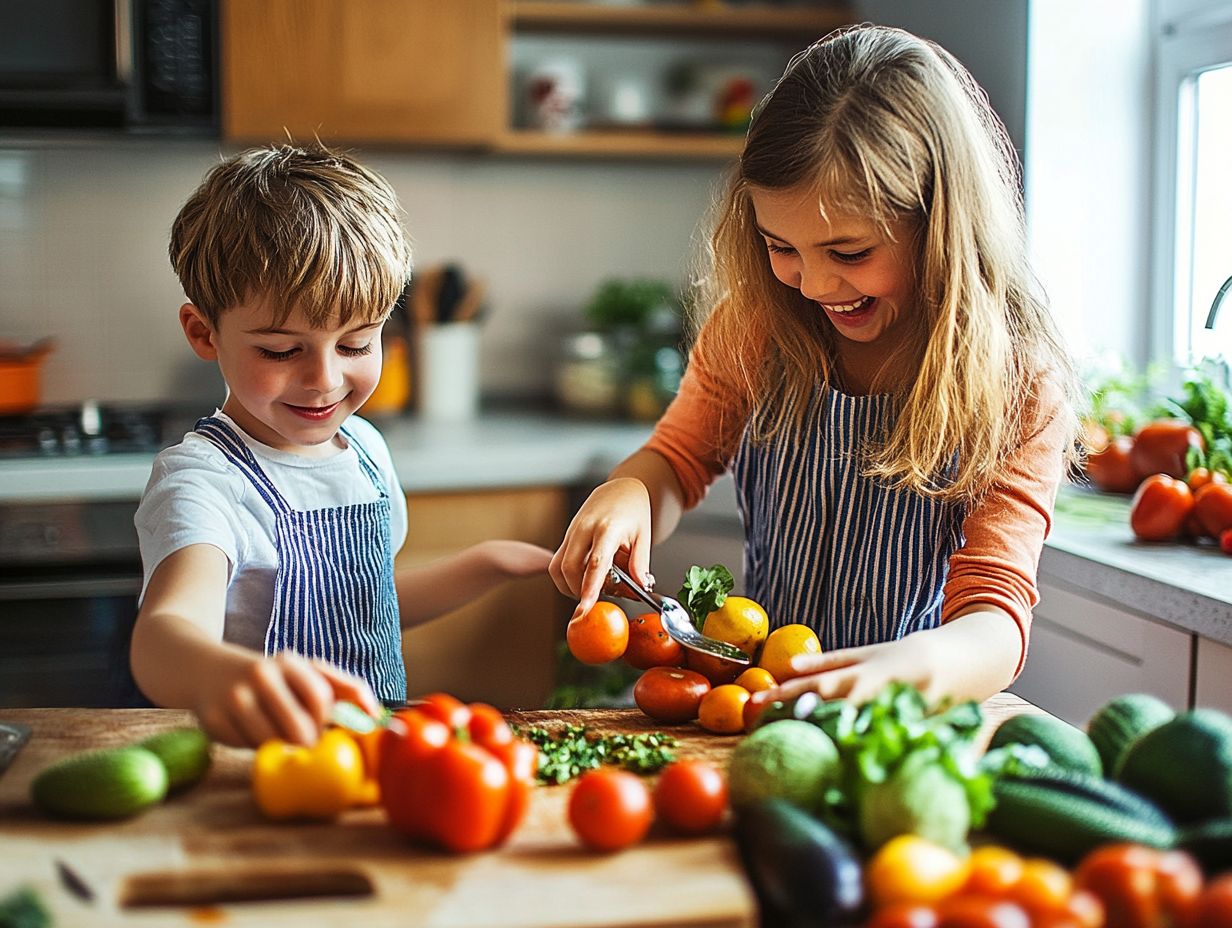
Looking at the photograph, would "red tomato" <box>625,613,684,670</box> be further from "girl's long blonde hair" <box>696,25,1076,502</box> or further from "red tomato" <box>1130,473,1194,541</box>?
"red tomato" <box>1130,473,1194,541</box>

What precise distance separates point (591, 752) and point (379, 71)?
2083 mm

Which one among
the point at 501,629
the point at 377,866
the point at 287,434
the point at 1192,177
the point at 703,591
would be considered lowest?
the point at 501,629

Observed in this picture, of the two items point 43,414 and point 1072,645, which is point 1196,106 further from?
point 43,414

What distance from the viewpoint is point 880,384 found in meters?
1.47

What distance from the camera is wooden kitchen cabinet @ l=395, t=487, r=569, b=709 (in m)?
2.68

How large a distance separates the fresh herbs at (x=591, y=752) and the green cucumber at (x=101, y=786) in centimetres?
30

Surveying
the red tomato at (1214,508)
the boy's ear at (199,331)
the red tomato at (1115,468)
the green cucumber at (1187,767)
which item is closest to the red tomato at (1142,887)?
the green cucumber at (1187,767)

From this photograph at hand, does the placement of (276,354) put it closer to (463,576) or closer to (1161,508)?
(463,576)

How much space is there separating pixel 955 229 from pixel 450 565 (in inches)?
26.4

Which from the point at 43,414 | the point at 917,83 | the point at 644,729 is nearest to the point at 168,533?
the point at 644,729

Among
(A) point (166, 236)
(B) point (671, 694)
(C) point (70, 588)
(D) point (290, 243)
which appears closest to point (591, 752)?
(B) point (671, 694)

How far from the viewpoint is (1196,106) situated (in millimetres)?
2600

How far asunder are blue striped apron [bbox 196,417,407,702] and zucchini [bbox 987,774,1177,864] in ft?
2.20

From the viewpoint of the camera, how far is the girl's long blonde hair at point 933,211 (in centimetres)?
125
